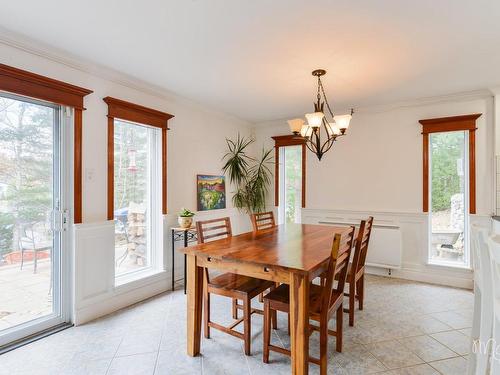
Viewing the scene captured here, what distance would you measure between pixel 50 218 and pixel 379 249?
4053 millimetres

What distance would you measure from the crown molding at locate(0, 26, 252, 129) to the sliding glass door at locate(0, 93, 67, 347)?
416mm

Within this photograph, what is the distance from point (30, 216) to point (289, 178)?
377 cm

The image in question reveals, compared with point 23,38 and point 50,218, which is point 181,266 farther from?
point 23,38

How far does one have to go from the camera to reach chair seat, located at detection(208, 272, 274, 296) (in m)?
2.21

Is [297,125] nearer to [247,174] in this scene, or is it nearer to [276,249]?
[276,249]

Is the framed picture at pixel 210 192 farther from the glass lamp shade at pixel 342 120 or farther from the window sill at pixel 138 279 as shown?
the glass lamp shade at pixel 342 120

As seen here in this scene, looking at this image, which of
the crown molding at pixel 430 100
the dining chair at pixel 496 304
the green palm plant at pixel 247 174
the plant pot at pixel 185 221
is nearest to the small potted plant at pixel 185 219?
the plant pot at pixel 185 221

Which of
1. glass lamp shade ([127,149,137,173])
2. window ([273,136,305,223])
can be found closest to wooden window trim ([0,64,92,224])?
glass lamp shade ([127,149,137,173])

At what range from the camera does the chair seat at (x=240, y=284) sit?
2205mm

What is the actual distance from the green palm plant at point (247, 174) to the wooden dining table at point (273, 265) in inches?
85.7

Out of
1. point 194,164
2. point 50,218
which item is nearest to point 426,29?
point 194,164

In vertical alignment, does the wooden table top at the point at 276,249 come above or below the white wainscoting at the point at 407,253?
above

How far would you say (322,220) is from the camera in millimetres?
4691

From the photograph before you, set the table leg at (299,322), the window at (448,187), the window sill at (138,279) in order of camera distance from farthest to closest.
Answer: the window at (448,187) → the window sill at (138,279) → the table leg at (299,322)
